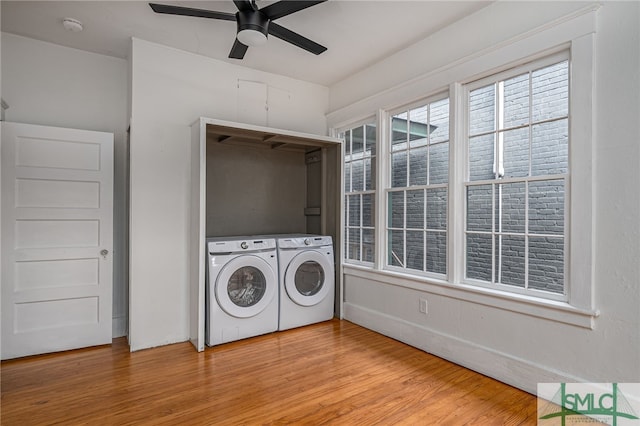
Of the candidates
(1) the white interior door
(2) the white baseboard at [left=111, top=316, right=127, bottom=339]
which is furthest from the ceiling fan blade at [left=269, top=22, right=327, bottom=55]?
(2) the white baseboard at [left=111, top=316, right=127, bottom=339]

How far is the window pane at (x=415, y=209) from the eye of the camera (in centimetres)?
331

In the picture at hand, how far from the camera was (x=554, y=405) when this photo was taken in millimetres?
2232

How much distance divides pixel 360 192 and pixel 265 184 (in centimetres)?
117

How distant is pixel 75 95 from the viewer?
3373mm

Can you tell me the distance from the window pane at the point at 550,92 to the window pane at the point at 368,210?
5.73 feet

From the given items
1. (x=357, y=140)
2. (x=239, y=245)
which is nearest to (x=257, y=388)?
(x=239, y=245)

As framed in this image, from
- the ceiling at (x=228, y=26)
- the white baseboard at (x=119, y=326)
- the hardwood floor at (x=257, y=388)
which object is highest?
the ceiling at (x=228, y=26)

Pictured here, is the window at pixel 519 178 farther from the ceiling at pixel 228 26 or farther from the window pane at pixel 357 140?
the window pane at pixel 357 140

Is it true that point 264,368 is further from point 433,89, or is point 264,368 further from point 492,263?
point 433,89

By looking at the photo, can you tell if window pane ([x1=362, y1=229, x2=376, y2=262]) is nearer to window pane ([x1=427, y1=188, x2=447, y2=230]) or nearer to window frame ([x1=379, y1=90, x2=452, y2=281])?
window frame ([x1=379, y1=90, x2=452, y2=281])

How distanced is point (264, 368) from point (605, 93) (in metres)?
2.94

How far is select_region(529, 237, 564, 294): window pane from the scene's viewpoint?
2.35 metres

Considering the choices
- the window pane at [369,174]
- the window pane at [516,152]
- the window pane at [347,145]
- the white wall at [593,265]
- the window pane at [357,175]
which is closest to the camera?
the white wall at [593,265]

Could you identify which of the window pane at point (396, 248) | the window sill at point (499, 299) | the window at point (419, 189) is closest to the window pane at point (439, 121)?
the window at point (419, 189)
